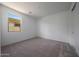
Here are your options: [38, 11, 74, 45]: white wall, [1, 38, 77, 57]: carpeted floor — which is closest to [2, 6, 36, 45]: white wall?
[1, 38, 77, 57]: carpeted floor

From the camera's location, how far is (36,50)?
2557 millimetres

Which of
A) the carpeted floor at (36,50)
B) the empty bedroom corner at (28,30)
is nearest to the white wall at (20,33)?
the empty bedroom corner at (28,30)

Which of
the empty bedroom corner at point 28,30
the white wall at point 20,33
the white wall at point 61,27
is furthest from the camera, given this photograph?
the white wall at point 61,27

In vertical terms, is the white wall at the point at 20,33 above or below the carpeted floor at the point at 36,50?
above

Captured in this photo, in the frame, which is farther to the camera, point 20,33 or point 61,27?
point 61,27

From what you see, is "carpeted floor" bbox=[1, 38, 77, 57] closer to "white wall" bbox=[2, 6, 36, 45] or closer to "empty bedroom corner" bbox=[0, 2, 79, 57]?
"empty bedroom corner" bbox=[0, 2, 79, 57]

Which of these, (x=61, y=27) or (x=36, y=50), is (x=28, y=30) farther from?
(x=61, y=27)

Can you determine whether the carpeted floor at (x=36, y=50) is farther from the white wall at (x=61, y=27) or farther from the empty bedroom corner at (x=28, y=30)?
the white wall at (x=61, y=27)

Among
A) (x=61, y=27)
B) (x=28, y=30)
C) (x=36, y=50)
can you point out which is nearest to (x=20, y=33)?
(x=28, y=30)

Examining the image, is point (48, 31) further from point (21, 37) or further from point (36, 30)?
point (21, 37)

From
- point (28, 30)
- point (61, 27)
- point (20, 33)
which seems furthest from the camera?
point (61, 27)

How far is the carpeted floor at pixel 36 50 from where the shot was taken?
2143 mm

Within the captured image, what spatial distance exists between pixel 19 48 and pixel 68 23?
8.55ft

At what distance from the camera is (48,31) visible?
3.19 m
